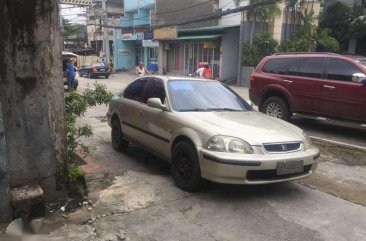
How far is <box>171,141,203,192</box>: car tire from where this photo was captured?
5.07m

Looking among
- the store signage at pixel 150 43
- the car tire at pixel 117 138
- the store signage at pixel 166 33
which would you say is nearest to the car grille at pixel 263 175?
the car tire at pixel 117 138

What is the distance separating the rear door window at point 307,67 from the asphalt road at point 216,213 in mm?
4601

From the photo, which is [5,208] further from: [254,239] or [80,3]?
[80,3]

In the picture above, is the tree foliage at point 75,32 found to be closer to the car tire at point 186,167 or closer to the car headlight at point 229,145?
the car tire at point 186,167

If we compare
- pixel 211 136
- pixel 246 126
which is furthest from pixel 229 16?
pixel 211 136

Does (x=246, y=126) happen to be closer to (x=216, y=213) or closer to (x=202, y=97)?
(x=202, y=97)

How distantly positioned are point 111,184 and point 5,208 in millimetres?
1629

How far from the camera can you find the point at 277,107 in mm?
10469

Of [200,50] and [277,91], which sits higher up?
[200,50]

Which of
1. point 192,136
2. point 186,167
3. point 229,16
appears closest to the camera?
point 192,136

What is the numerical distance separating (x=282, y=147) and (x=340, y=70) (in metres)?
4.84

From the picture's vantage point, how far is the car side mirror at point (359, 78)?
27.7ft

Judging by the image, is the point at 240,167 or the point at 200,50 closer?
the point at 240,167

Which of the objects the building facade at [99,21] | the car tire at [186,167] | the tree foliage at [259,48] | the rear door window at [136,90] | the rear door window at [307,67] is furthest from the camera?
the building facade at [99,21]
